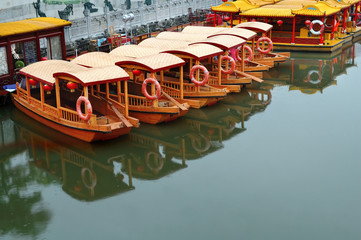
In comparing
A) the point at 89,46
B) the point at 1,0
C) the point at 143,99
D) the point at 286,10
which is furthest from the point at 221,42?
the point at 1,0

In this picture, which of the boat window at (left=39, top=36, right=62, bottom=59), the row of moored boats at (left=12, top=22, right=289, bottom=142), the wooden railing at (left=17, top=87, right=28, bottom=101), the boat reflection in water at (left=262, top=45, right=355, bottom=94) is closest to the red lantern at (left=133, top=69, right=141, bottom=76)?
the row of moored boats at (left=12, top=22, right=289, bottom=142)

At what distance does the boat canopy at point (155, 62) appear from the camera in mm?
16891

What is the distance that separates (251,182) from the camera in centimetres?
1326

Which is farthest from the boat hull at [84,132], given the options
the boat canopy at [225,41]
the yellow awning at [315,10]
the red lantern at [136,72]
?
the yellow awning at [315,10]

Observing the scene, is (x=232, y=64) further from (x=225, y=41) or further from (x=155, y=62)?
(x=155, y=62)

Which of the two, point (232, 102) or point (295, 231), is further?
point (232, 102)

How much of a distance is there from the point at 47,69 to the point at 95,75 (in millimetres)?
2539

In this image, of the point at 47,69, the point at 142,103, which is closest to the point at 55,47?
the point at 47,69

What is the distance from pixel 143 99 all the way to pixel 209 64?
5.29m

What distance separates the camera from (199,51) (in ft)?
62.3

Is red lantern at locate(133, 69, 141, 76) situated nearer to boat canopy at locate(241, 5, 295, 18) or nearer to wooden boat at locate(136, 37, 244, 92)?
wooden boat at locate(136, 37, 244, 92)

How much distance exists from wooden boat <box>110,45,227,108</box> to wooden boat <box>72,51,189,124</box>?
263 millimetres

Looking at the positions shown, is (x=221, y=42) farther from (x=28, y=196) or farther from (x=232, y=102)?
(x=28, y=196)

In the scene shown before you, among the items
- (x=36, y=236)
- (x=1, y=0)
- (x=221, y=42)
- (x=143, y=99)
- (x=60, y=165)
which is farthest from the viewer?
(x=1, y=0)
